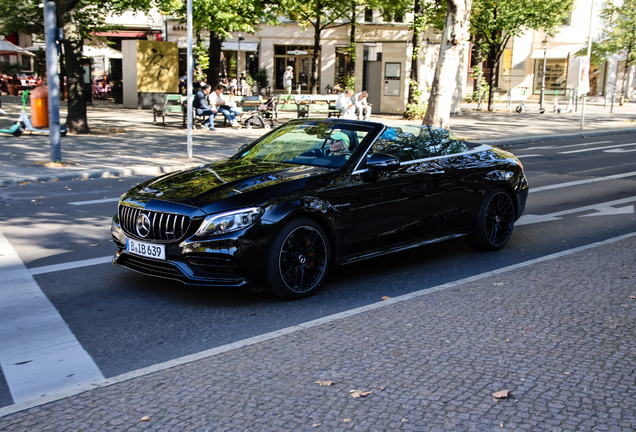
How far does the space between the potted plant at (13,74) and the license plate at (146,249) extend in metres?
34.1

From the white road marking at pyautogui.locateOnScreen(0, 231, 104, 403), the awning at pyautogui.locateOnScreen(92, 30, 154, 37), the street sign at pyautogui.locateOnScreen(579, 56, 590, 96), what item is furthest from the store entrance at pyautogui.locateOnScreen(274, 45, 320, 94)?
the white road marking at pyautogui.locateOnScreen(0, 231, 104, 403)

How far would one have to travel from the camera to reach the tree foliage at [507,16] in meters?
33.3

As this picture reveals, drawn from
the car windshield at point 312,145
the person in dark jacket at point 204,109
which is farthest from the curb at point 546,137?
the car windshield at point 312,145

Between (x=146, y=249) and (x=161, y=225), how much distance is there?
0.25 meters

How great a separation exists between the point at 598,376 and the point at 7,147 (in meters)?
15.6

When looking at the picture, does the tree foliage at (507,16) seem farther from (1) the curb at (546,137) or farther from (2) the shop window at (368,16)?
(2) the shop window at (368,16)

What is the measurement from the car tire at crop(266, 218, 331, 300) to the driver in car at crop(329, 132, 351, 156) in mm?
933

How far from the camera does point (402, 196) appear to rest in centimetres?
639

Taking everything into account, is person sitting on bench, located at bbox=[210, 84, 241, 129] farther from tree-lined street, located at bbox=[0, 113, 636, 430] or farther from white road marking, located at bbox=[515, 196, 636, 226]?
white road marking, located at bbox=[515, 196, 636, 226]

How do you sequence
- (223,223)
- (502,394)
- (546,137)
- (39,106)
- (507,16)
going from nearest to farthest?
1. (502,394)
2. (223,223)
3. (39,106)
4. (546,137)
5. (507,16)

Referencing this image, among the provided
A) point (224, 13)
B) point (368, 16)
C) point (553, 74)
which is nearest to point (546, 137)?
point (224, 13)

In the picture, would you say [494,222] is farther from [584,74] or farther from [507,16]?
[507,16]

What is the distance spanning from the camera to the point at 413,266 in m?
6.91

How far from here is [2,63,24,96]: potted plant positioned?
35938 mm
